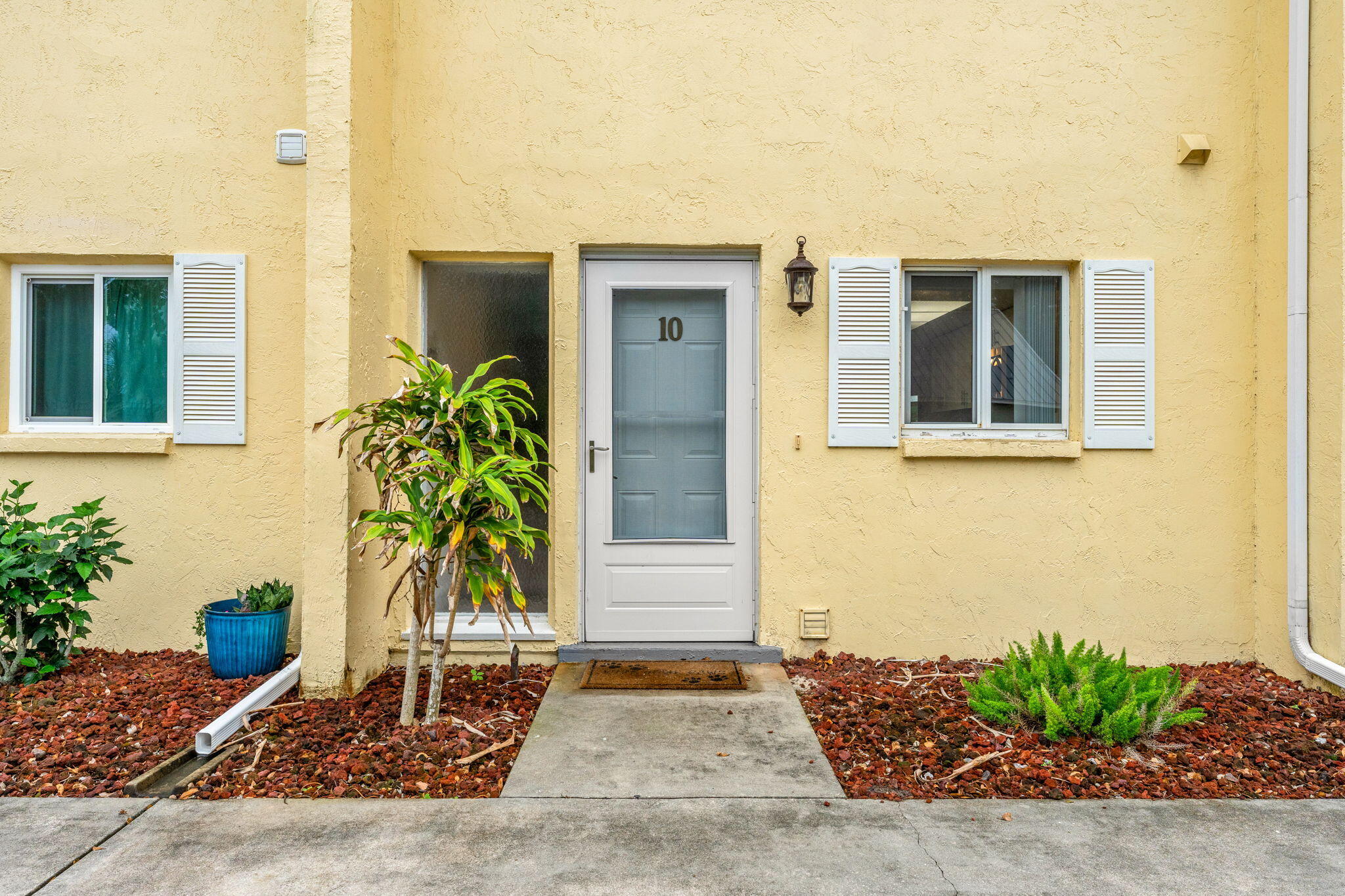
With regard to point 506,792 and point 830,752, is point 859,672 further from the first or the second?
point 506,792

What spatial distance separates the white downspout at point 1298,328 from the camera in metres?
4.02

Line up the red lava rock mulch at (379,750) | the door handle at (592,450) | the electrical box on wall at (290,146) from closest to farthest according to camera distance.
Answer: the red lava rock mulch at (379,750), the electrical box on wall at (290,146), the door handle at (592,450)

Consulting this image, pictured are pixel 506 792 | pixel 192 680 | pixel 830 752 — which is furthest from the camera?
pixel 192 680

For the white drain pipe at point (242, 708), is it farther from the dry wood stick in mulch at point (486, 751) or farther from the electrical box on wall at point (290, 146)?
the electrical box on wall at point (290, 146)

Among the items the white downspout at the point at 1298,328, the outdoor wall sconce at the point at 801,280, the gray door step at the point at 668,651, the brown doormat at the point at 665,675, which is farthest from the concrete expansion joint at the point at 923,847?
the white downspout at the point at 1298,328

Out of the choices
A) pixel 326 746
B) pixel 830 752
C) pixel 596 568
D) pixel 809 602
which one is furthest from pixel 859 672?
pixel 326 746

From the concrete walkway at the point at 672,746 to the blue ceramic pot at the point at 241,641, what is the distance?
1.45 m

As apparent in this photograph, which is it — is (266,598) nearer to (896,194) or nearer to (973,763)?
(973,763)

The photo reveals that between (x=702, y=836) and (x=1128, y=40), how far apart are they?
4.56 metres

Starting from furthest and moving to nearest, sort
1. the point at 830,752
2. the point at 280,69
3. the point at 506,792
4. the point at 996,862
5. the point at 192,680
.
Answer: the point at 280,69 → the point at 192,680 → the point at 830,752 → the point at 506,792 → the point at 996,862

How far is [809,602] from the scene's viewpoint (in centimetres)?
433

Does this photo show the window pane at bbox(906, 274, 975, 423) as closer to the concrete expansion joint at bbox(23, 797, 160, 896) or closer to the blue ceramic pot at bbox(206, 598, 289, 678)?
the blue ceramic pot at bbox(206, 598, 289, 678)

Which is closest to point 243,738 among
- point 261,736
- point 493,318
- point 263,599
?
point 261,736

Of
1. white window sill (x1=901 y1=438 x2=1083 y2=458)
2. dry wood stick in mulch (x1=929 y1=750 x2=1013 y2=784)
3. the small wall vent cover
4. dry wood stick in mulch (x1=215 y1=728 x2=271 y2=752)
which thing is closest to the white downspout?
white window sill (x1=901 y1=438 x2=1083 y2=458)
